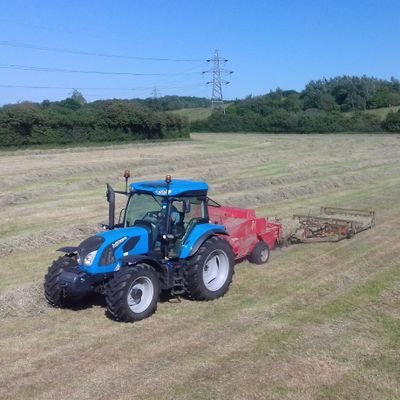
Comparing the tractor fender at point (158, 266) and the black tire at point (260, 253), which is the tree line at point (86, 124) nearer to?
the black tire at point (260, 253)

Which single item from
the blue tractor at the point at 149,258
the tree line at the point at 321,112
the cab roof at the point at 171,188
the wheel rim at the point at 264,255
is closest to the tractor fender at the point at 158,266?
the blue tractor at the point at 149,258

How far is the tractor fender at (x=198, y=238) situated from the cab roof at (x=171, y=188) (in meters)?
0.55

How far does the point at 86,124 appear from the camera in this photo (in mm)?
45625

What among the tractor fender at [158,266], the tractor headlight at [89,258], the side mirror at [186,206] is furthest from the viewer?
the side mirror at [186,206]

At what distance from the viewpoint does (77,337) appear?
24.6ft

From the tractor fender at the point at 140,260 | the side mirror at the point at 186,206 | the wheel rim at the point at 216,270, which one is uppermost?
the side mirror at the point at 186,206

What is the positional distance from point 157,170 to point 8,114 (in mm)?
18179

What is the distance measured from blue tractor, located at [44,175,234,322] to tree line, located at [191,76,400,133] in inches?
1988

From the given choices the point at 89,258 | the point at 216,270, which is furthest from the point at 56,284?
the point at 216,270

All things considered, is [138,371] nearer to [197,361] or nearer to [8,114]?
[197,361]

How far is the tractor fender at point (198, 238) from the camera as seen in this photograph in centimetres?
863

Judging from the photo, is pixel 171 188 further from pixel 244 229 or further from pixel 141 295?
pixel 244 229

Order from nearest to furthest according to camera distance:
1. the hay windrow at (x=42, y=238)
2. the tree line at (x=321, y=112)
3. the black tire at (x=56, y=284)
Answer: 1. the black tire at (x=56, y=284)
2. the hay windrow at (x=42, y=238)
3. the tree line at (x=321, y=112)

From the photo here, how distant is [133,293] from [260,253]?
3554mm
